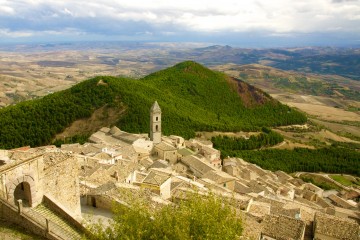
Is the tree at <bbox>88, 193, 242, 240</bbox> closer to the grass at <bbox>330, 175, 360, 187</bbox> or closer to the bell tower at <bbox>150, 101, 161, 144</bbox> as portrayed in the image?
the bell tower at <bbox>150, 101, 161, 144</bbox>

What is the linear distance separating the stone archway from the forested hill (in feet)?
158

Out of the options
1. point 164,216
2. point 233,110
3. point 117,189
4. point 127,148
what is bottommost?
point 233,110

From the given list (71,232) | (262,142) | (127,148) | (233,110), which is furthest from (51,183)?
(233,110)

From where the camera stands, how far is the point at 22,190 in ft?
45.2

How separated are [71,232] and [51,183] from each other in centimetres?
235

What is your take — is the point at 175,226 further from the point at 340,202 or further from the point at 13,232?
the point at 340,202

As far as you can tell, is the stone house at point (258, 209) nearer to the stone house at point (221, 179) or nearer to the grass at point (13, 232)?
the stone house at point (221, 179)

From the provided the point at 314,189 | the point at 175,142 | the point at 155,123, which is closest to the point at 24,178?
the point at 155,123

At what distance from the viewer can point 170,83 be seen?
4446 inches

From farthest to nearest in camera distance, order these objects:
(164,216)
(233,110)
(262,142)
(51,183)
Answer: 1. (233,110)
2. (262,142)
3. (51,183)
4. (164,216)

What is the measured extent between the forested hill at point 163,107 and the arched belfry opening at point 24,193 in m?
48.0

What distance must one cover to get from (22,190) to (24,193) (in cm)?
19

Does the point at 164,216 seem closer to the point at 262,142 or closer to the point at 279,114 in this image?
the point at 262,142

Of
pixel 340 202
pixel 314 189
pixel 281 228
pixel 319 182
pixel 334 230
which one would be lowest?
pixel 319 182
